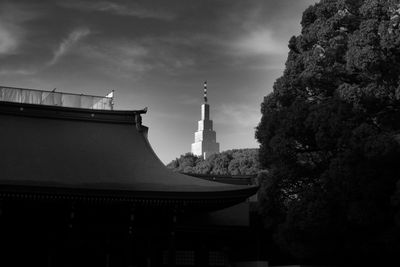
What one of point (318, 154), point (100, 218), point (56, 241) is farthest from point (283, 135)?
point (56, 241)

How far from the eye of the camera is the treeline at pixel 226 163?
62166 millimetres

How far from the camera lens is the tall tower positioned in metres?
121

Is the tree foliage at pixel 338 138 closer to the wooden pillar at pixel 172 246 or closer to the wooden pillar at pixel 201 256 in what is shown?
the wooden pillar at pixel 201 256

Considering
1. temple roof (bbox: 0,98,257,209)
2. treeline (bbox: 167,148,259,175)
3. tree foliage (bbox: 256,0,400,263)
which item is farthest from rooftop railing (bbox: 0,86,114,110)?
treeline (bbox: 167,148,259,175)

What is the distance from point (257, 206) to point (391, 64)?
298 inches

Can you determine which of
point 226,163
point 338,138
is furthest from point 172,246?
point 226,163

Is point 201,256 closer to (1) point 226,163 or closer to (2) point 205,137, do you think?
(1) point 226,163

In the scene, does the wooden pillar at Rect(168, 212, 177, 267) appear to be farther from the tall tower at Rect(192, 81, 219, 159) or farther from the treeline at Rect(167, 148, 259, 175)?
the tall tower at Rect(192, 81, 219, 159)

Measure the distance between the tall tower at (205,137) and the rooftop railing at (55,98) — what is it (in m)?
94.1

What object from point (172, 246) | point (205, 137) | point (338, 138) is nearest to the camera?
point (172, 246)

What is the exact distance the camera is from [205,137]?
12225cm

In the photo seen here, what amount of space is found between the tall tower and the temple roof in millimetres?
95958

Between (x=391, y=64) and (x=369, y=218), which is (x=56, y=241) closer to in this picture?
(x=369, y=218)

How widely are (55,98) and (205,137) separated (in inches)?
3876
